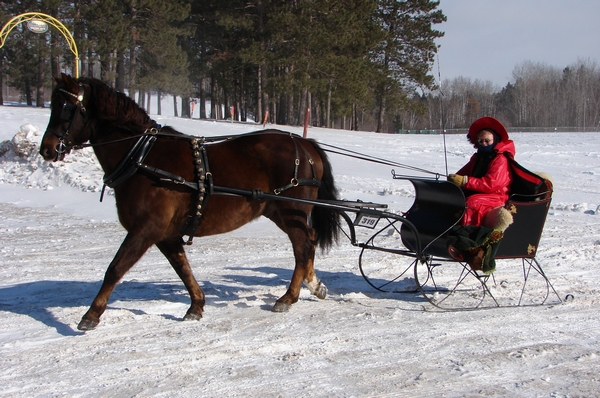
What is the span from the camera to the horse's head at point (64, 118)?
462 cm

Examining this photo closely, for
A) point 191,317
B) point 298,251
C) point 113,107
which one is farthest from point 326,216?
point 113,107

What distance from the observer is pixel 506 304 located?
550cm

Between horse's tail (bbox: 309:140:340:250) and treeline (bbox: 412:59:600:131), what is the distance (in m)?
62.0

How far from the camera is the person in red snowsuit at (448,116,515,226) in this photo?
5.38 m

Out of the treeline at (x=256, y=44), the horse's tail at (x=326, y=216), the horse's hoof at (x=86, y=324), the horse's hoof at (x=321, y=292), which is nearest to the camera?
the horse's hoof at (x=86, y=324)

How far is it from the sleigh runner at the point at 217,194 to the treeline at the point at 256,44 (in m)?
20.5

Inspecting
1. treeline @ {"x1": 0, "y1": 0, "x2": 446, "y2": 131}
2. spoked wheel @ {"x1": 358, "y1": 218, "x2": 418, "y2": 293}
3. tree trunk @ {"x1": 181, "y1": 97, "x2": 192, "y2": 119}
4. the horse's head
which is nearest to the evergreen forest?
treeline @ {"x1": 0, "y1": 0, "x2": 446, "y2": 131}

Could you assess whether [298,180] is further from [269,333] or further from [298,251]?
[269,333]

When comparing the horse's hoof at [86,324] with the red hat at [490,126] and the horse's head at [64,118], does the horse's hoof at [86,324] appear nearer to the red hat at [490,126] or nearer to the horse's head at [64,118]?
the horse's head at [64,118]

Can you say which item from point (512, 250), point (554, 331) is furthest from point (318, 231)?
point (554, 331)

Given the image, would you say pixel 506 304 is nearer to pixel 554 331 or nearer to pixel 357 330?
pixel 554 331

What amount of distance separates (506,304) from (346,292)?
1648 mm

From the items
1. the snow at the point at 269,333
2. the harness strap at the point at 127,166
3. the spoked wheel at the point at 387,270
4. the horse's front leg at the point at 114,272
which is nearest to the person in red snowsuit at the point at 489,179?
the spoked wheel at the point at 387,270

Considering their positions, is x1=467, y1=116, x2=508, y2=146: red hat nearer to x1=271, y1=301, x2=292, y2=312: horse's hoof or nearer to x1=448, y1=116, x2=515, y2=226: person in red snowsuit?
x1=448, y1=116, x2=515, y2=226: person in red snowsuit
